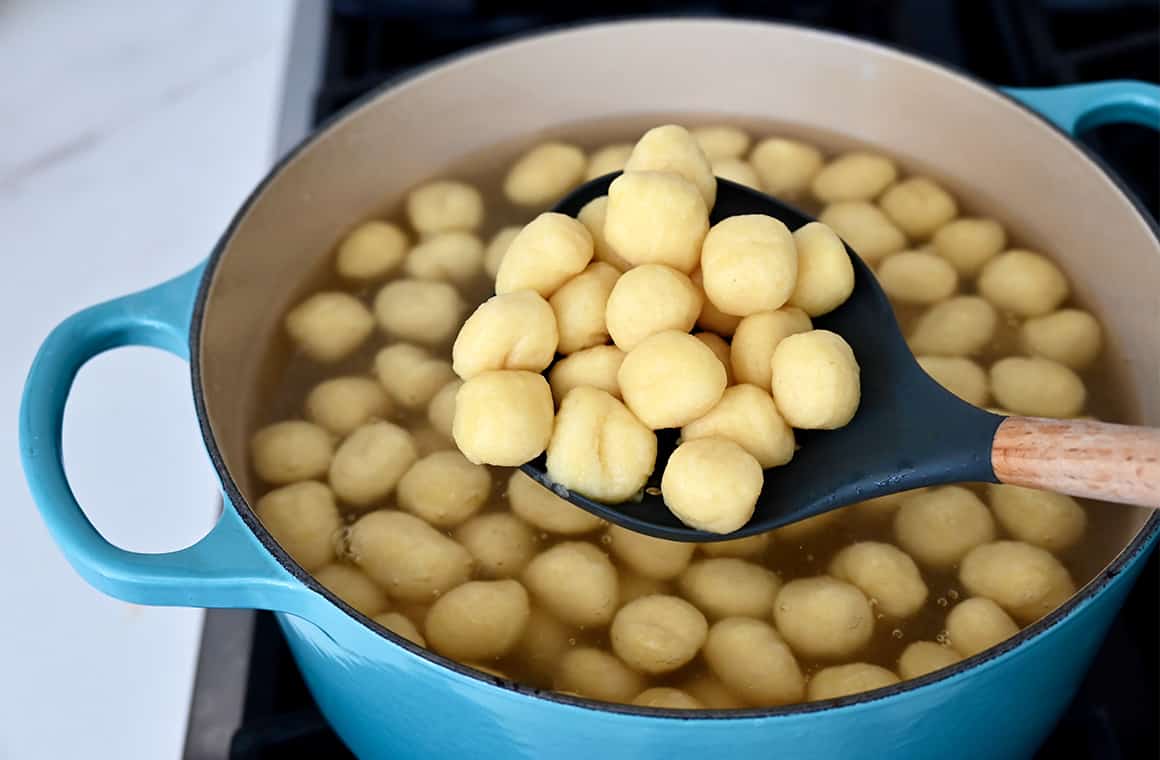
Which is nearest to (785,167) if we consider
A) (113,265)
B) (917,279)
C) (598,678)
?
(917,279)

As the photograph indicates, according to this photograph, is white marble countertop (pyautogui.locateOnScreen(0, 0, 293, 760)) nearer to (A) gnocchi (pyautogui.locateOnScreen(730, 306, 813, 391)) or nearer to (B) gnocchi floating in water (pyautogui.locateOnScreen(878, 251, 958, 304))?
(A) gnocchi (pyautogui.locateOnScreen(730, 306, 813, 391))

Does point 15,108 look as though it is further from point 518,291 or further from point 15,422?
point 518,291

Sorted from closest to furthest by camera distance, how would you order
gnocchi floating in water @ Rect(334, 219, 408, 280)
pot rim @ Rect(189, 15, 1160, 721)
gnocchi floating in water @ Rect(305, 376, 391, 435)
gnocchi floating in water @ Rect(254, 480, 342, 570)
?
pot rim @ Rect(189, 15, 1160, 721) → gnocchi floating in water @ Rect(254, 480, 342, 570) → gnocchi floating in water @ Rect(305, 376, 391, 435) → gnocchi floating in water @ Rect(334, 219, 408, 280)

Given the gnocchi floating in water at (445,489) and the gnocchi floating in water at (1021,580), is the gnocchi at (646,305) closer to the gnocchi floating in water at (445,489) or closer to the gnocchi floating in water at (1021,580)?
the gnocchi floating in water at (445,489)

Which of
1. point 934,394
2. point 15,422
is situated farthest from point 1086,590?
point 15,422

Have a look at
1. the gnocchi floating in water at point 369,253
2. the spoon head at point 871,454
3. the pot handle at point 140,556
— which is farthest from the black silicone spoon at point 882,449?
the gnocchi floating in water at point 369,253

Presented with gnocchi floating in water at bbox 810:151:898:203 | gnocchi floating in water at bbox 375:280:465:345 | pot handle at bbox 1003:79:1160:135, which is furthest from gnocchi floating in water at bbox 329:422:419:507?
pot handle at bbox 1003:79:1160:135
